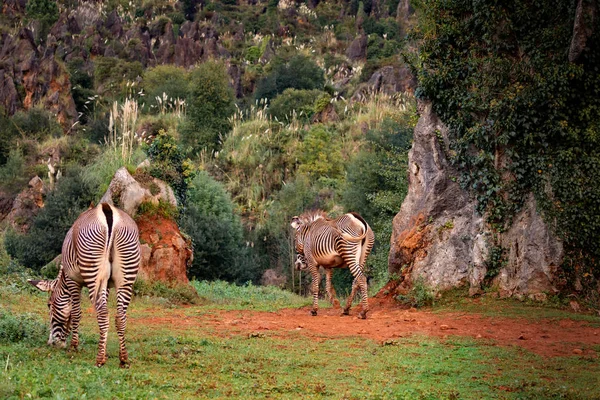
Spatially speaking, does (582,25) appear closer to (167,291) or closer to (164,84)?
(167,291)

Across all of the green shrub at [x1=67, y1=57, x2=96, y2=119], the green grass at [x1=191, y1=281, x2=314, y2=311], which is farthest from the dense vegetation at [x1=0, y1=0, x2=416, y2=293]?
the green grass at [x1=191, y1=281, x2=314, y2=311]

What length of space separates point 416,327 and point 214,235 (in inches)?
612

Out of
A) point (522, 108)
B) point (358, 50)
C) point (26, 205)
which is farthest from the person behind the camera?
point (358, 50)

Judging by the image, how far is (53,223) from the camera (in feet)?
83.0

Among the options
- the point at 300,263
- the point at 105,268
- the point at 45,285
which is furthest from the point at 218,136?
the point at 105,268

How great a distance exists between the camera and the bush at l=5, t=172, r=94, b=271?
2511cm

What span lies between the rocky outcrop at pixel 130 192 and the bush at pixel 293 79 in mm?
37717

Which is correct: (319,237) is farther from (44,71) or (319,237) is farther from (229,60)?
(229,60)

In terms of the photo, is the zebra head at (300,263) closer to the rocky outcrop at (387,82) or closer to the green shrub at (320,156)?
the green shrub at (320,156)

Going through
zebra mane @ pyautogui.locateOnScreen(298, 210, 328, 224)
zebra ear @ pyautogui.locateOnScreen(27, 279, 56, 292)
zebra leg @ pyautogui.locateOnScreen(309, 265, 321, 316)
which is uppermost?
zebra mane @ pyautogui.locateOnScreen(298, 210, 328, 224)

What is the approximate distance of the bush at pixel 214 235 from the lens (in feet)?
95.9

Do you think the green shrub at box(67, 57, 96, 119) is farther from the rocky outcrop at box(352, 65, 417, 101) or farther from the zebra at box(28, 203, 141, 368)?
the zebra at box(28, 203, 141, 368)

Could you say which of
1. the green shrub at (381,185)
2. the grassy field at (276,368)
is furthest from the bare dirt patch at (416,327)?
the green shrub at (381,185)

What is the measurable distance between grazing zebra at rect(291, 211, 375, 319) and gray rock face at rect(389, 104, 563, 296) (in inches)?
59.3
